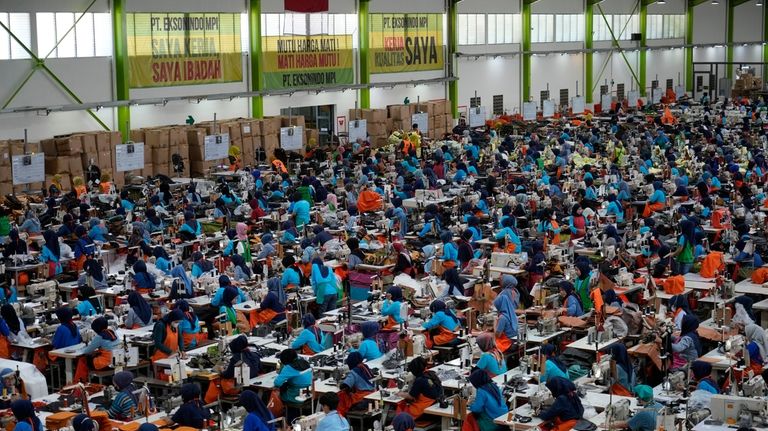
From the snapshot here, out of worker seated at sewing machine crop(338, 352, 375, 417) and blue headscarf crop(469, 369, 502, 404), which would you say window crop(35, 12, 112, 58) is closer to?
worker seated at sewing machine crop(338, 352, 375, 417)

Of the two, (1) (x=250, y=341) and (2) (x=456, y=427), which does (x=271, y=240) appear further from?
(2) (x=456, y=427)

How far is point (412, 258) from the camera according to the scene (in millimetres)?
25203

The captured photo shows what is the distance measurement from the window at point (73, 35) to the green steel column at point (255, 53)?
6090mm

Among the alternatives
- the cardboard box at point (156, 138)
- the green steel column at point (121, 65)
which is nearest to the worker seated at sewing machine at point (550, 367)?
the cardboard box at point (156, 138)

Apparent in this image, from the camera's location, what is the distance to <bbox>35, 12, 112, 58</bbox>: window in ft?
118

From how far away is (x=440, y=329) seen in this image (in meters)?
19.0

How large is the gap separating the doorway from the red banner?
4.77 m

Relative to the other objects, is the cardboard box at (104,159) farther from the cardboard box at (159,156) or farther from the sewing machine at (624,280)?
the sewing machine at (624,280)

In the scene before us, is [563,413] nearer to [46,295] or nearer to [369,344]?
[369,344]

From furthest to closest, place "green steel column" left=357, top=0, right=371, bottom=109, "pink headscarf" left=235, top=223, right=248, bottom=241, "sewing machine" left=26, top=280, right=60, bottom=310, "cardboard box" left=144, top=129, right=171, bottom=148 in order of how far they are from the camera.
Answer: "green steel column" left=357, top=0, right=371, bottom=109
"cardboard box" left=144, top=129, right=171, bottom=148
"pink headscarf" left=235, top=223, right=248, bottom=241
"sewing machine" left=26, top=280, right=60, bottom=310

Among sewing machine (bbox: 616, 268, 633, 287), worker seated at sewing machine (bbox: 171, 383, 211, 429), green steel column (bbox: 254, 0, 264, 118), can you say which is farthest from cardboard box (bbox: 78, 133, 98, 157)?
worker seated at sewing machine (bbox: 171, 383, 211, 429)

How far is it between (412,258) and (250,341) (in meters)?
7.04

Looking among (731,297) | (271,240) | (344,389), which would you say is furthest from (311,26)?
(344,389)

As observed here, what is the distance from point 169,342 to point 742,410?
8429 mm
